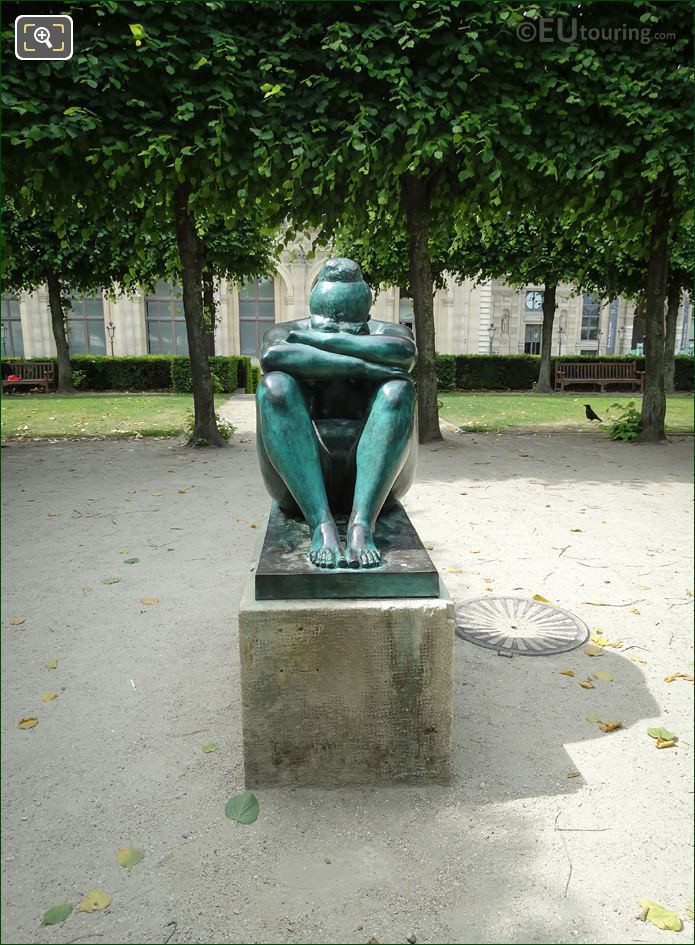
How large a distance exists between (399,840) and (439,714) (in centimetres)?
45

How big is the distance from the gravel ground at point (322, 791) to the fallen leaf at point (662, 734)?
0.14 feet

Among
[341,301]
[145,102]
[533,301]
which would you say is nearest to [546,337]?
[145,102]

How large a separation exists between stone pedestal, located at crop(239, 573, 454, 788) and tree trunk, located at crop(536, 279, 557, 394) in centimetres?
1936

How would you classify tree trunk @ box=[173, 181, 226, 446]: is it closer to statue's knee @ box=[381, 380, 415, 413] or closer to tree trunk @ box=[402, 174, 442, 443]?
tree trunk @ box=[402, 174, 442, 443]

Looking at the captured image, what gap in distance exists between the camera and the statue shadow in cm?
248

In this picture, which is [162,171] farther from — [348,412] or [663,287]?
[663,287]

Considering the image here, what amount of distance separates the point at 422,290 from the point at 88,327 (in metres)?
32.4

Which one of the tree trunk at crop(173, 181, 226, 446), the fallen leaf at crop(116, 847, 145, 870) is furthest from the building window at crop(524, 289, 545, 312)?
the fallen leaf at crop(116, 847, 145, 870)

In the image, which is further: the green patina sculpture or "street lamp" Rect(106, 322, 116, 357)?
"street lamp" Rect(106, 322, 116, 357)

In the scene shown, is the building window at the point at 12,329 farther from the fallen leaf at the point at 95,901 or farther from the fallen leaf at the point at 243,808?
the fallen leaf at the point at 95,901

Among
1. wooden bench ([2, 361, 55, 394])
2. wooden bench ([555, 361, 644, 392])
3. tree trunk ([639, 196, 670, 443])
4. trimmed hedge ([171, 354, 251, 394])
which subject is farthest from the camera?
wooden bench ([555, 361, 644, 392])

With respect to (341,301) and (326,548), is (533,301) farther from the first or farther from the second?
(326,548)

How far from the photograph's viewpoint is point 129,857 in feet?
6.86

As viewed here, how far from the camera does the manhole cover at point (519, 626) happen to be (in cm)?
354
